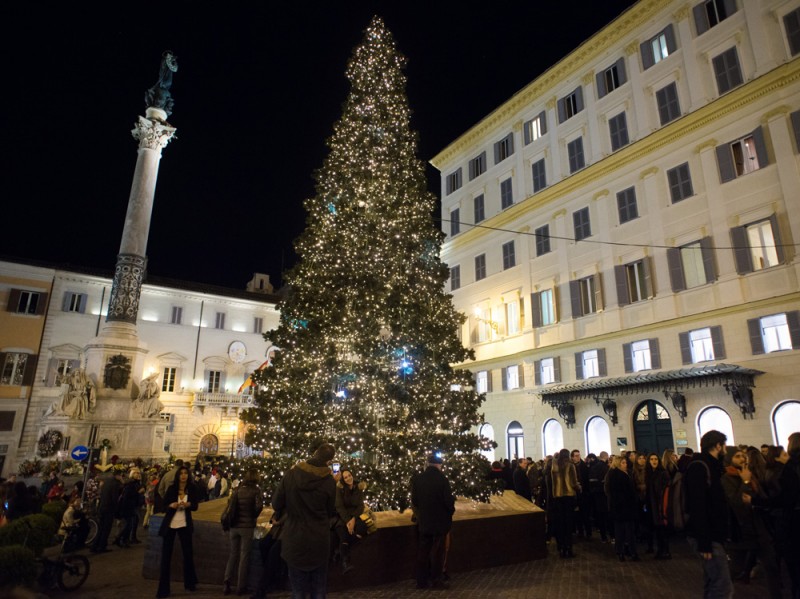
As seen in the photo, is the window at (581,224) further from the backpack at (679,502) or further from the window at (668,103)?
the backpack at (679,502)

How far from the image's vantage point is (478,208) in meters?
32.1

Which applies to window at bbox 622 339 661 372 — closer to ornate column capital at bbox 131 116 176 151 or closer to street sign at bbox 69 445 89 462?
street sign at bbox 69 445 89 462

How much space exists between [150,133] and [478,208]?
66.8 feet

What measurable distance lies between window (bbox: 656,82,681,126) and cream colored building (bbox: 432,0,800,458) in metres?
0.06

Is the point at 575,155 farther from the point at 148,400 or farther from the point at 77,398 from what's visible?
the point at 77,398

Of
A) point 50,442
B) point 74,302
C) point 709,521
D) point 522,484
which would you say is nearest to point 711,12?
point 522,484

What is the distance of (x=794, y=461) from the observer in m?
6.24

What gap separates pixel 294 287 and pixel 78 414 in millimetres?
18744

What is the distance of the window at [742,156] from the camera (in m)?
18.3

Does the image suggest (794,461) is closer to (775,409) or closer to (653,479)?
(653,479)

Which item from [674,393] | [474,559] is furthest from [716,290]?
[474,559]

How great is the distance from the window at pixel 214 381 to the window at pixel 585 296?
1254 inches

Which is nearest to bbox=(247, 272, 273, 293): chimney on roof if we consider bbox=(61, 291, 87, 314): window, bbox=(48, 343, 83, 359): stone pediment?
bbox=(61, 291, 87, 314): window

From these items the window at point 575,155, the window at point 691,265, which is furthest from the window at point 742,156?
the window at point 575,155
